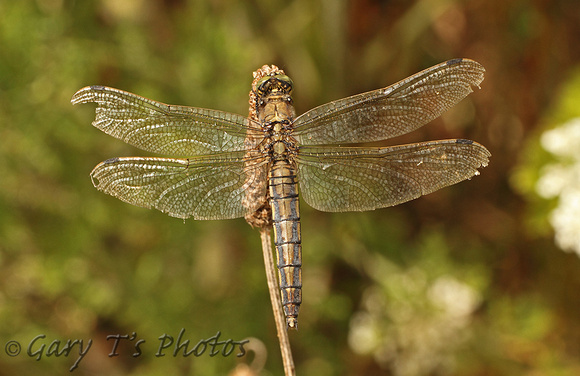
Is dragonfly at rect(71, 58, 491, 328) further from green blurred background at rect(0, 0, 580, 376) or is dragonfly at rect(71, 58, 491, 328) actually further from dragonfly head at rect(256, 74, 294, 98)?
green blurred background at rect(0, 0, 580, 376)

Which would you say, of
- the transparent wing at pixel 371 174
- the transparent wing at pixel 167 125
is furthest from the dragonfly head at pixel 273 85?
the transparent wing at pixel 371 174

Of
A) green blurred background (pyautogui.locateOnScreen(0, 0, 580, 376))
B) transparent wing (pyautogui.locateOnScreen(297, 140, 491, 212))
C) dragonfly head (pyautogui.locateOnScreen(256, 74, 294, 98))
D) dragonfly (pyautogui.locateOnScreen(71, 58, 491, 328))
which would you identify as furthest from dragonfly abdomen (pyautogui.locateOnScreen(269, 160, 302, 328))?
green blurred background (pyautogui.locateOnScreen(0, 0, 580, 376))

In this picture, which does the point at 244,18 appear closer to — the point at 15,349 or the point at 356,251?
the point at 356,251

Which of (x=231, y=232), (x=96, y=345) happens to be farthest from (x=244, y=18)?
(x=96, y=345)

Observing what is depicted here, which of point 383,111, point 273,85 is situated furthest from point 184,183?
point 383,111

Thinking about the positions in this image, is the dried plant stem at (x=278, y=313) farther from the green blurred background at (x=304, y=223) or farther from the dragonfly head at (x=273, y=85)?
the green blurred background at (x=304, y=223)

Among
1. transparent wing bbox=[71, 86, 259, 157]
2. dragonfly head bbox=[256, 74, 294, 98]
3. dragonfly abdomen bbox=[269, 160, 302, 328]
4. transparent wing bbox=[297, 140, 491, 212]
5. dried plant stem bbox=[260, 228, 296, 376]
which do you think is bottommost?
dried plant stem bbox=[260, 228, 296, 376]
